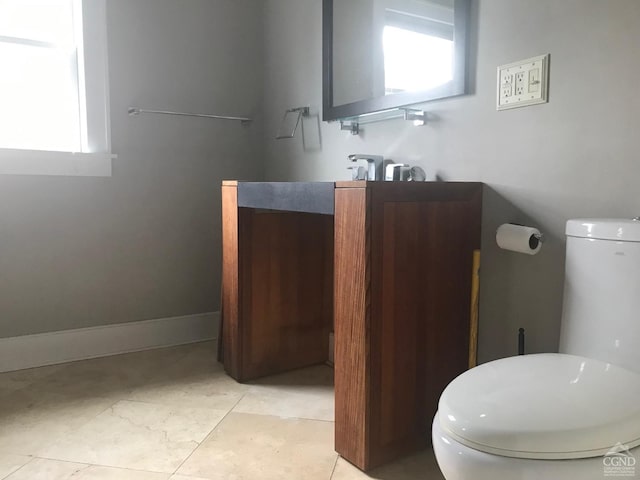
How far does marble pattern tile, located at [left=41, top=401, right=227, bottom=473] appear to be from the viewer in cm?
150

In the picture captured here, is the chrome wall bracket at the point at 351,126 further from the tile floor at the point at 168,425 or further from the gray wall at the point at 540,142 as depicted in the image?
the tile floor at the point at 168,425

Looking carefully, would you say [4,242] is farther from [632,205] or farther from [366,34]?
[632,205]

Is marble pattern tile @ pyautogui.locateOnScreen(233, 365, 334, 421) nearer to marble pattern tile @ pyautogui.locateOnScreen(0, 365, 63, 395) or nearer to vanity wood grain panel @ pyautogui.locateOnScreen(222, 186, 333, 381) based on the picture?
vanity wood grain panel @ pyautogui.locateOnScreen(222, 186, 333, 381)

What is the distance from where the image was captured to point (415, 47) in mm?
1779

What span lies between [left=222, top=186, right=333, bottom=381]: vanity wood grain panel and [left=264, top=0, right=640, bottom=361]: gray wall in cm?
54

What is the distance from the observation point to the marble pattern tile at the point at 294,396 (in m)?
1.81

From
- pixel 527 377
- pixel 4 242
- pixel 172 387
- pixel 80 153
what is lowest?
pixel 172 387

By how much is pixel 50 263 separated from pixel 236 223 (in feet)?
2.91

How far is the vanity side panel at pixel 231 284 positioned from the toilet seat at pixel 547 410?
3.82 ft

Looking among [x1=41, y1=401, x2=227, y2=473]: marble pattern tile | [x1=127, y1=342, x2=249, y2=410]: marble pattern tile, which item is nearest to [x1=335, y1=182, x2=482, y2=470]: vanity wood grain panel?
[x1=41, y1=401, x2=227, y2=473]: marble pattern tile

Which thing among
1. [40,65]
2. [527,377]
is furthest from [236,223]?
[527,377]

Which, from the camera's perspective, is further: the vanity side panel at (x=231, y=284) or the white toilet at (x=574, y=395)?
the vanity side panel at (x=231, y=284)

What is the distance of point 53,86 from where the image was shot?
7.34 feet

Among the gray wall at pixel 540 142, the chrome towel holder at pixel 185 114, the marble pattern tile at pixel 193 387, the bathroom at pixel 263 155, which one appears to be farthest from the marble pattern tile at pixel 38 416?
the gray wall at pixel 540 142
